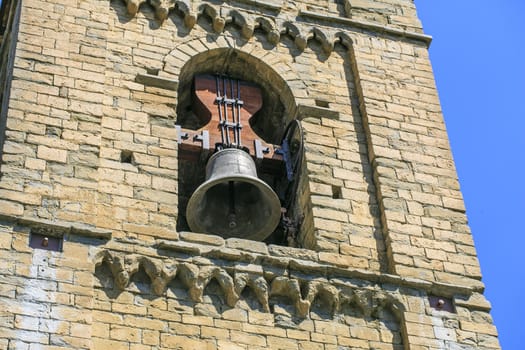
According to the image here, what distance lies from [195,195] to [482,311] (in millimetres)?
2979

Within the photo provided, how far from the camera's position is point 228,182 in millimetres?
15359

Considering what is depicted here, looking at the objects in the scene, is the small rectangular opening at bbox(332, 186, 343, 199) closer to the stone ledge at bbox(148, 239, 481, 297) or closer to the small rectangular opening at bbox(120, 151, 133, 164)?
the stone ledge at bbox(148, 239, 481, 297)

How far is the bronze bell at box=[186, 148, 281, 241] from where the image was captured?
1489cm

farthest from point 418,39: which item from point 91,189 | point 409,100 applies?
point 91,189

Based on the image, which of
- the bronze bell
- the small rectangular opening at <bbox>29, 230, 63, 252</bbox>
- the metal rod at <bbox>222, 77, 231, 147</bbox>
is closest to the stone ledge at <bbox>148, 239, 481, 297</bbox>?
the bronze bell

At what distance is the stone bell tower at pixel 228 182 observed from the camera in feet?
44.0

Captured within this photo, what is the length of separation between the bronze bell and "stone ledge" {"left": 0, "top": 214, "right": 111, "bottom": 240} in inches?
55.8

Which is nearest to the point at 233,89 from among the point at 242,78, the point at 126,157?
the point at 242,78

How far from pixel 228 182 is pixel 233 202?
0.22 meters

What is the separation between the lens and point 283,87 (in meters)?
16.8

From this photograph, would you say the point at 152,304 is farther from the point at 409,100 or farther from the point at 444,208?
the point at 409,100

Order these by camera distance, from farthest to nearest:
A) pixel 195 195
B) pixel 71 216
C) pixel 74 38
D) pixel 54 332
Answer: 1. pixel 74 38
2. pixel 195 195
3. pixel 71 216
4. pixel 54 332

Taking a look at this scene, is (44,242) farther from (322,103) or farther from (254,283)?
(322,103)

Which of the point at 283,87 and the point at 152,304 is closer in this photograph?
the point at 152,304
